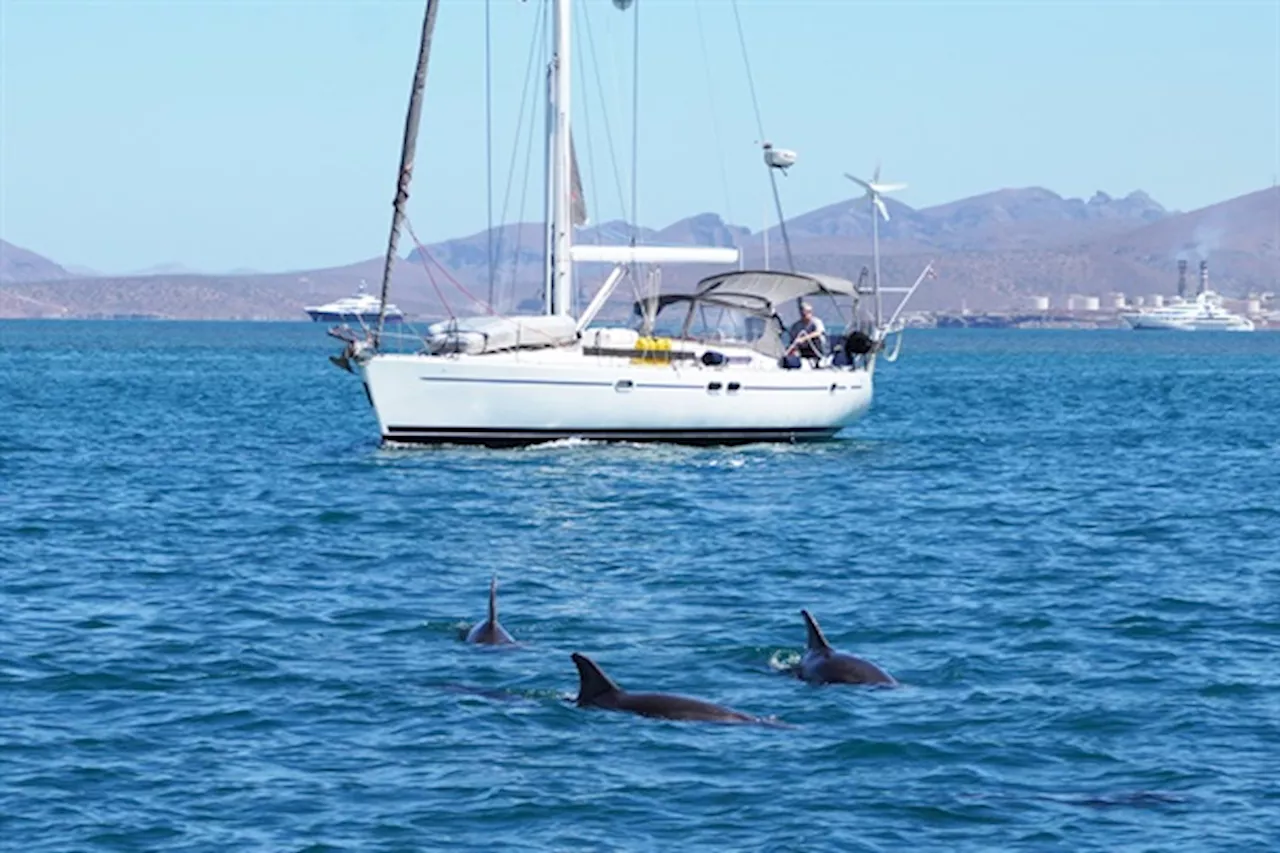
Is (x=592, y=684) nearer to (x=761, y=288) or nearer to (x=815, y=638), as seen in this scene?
(x=815, y=638)

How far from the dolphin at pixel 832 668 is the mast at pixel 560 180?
26436 mm

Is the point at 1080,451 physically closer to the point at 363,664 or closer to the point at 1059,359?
the point at 363,664

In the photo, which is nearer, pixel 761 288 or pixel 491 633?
pixel 491 633

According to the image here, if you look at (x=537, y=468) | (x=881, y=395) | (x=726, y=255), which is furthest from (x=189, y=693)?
(x=881, y=395)

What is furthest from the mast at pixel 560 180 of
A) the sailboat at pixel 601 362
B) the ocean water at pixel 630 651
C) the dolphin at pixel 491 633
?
the dolphin at pixel 491 633

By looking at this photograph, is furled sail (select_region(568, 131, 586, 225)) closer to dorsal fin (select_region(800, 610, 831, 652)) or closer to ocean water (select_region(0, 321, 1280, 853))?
ocean water (select_region(0, 321, 1280, 853))

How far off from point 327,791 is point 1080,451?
37.4 meters

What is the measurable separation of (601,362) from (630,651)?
21765 mm

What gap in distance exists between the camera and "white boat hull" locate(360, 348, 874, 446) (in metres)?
41.8

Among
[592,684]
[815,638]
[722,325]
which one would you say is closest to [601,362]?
[722,325]

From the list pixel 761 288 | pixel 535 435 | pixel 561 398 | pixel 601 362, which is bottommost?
pixel 535 435

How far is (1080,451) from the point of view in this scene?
50.6 meters

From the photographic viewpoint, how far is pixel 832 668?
63.3 ft

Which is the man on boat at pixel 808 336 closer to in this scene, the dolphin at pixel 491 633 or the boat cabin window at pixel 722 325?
the boat cabin window at pixel 722 325
